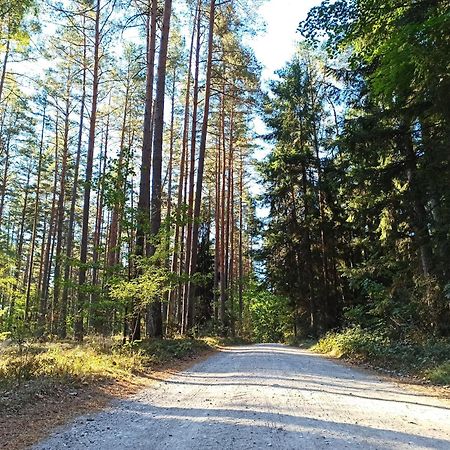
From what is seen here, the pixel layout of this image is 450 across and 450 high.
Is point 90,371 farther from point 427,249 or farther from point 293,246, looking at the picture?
point 293,246

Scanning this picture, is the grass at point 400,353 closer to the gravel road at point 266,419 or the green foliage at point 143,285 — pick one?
the gravel road at point 266,419

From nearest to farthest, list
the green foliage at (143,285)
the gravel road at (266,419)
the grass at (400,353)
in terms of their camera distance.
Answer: the gravel road at (266,419) → the grass at (400,353) → the green foliage at (143,285)

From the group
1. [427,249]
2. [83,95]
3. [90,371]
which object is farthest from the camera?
[83,95]

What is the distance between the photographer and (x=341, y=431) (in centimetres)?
437

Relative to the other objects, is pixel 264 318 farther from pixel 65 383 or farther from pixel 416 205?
pixel 65 383

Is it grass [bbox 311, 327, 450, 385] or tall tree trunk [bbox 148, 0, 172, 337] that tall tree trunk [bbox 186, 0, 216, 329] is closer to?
tall tree trunk [bbox 148, 0, 172, 337]

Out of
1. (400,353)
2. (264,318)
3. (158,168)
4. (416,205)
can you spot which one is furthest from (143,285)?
(264,318)

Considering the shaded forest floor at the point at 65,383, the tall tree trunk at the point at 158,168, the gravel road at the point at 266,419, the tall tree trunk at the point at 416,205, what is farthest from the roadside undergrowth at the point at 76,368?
the tall tree trunk at the point at 416,205

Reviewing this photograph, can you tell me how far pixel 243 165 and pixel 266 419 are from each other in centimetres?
2892

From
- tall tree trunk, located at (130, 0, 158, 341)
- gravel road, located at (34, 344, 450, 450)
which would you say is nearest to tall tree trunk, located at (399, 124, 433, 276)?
gravel road, located at (34, 344, 450, 450)

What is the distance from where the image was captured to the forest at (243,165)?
9.99 m

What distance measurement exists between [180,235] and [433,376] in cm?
1854

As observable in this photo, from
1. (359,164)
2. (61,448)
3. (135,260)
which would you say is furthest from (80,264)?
(359,164)

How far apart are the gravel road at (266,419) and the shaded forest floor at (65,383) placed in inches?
12.7
